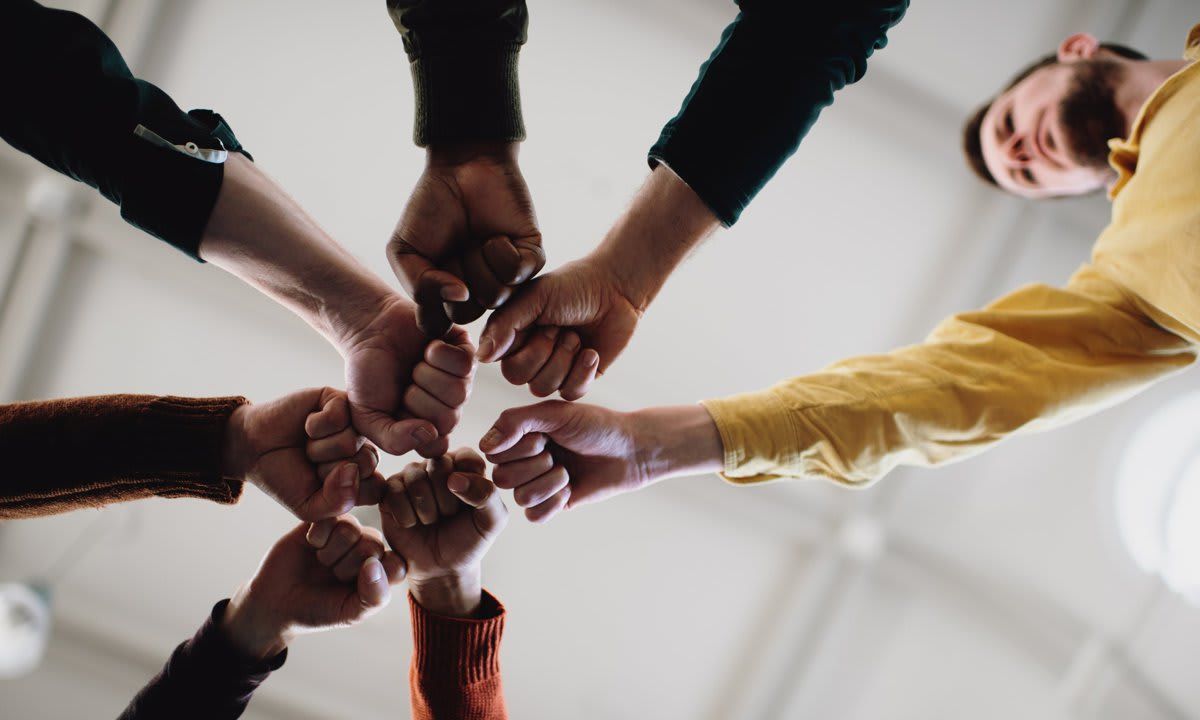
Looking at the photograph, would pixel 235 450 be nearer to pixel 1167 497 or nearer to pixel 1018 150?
pixel 1018 150

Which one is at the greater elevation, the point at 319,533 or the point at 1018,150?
the point at 1018,150

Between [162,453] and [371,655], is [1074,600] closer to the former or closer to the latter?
[371,655]

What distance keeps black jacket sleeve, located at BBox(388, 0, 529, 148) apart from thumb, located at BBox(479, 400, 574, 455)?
439 mm

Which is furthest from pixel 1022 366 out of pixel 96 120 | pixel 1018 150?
pixel 96 120

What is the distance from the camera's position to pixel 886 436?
4.44ft

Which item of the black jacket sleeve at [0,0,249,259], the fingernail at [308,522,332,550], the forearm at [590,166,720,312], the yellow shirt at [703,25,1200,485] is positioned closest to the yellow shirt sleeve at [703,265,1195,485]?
the yellow shirt at [703,25,1200,485]

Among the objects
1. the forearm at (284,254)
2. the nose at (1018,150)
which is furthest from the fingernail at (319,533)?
the nose at (1018,150)

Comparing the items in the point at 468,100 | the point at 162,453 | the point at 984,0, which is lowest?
the point at 162,453

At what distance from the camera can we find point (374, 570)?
131 centimetres

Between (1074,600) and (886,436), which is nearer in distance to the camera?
(886,436)

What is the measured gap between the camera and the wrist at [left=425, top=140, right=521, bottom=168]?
1213mm

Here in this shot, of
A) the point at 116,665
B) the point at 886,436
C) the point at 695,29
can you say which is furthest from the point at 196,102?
the point at 886,436

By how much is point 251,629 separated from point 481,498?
1.65 ft

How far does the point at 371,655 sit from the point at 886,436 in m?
1.73
